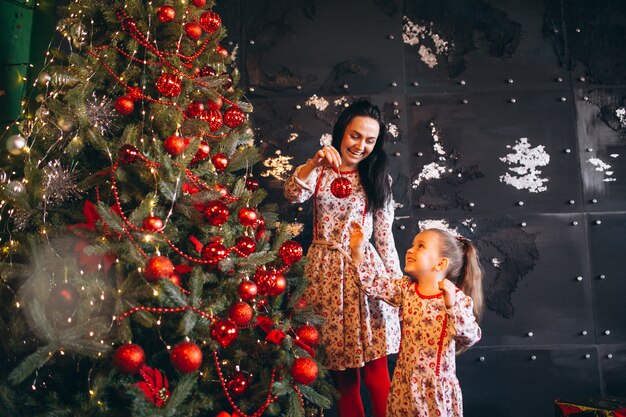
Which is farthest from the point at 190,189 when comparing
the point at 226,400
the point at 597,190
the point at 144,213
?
the point at 597,190

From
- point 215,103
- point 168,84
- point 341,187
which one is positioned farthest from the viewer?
point 341,187

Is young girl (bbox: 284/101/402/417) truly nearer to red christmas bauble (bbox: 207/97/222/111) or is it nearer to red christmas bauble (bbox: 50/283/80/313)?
red christmas bauble (bbox: 207/97/222/111)

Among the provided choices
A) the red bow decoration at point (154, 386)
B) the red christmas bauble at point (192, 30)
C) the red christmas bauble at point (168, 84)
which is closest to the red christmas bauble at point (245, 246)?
the red bow decoration at point (154, 386)

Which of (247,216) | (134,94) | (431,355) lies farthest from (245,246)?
(431,355)

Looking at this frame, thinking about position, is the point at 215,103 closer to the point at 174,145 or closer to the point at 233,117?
the point at 233,117

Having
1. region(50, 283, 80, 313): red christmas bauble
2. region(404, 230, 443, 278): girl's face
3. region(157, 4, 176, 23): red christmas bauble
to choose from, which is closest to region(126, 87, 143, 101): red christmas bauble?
region(157, 4, 176, 23): red christmas bauble

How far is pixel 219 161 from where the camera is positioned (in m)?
2.07

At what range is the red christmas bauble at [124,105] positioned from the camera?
1.86 meters

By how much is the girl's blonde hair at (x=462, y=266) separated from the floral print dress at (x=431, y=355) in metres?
0.14

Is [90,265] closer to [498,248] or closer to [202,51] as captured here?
[202,51]

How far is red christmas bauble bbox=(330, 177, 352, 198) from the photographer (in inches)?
87.8

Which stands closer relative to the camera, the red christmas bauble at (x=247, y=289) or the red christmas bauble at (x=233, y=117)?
the red christmas bauble at (x=247, y=289)

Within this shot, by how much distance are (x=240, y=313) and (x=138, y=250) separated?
0.40m

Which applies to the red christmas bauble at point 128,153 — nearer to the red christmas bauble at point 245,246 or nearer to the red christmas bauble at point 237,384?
the red christmas bauble at point 245,246
